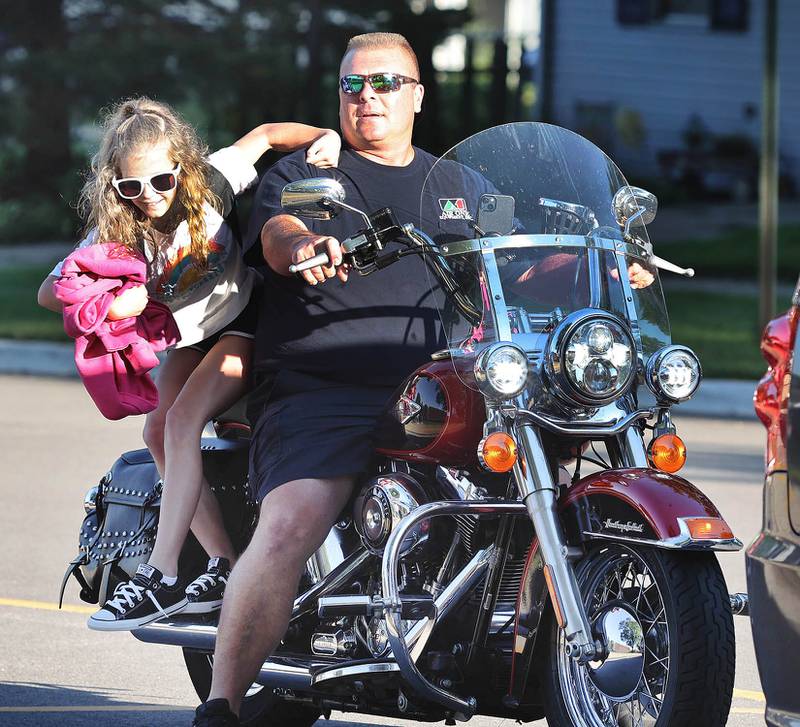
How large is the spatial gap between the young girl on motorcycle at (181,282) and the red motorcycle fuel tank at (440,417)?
2.63ft

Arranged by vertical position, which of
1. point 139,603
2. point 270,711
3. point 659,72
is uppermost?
point 659,72

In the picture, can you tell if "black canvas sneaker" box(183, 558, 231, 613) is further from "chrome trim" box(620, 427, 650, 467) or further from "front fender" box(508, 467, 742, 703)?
"chrome trim" box(620, 427, 650, 467)

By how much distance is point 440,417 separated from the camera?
4.19 meters

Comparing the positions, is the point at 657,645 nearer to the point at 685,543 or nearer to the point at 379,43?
the point at 685,543

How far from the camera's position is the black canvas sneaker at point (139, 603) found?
4660 millimetres

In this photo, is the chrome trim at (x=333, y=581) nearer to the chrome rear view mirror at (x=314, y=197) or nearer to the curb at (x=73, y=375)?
the chrome rear view mirror at (x=314, y=197)

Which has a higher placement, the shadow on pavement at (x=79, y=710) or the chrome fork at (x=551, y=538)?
the chrome fork at (x=551, y=538)

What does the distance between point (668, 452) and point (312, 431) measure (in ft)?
3.19

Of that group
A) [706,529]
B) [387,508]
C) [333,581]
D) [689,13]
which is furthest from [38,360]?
[689,13]

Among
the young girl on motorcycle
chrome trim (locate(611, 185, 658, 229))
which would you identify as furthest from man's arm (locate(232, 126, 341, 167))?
chrome trim (locate(611, 185, 658, 229))

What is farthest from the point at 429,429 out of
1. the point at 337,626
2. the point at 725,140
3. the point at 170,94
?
the point at 725,140

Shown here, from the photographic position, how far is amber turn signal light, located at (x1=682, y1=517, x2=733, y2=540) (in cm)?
378

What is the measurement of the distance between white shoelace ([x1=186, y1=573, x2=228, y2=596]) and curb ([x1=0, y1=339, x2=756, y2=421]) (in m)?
7.29

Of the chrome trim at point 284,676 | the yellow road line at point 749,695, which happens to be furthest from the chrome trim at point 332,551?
the yellow road line at point 749,695
